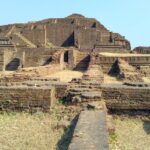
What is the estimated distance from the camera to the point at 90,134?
6391mm

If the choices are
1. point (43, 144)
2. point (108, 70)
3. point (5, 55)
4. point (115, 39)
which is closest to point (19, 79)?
point (43, 144)

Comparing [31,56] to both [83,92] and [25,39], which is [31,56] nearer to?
[25,39]

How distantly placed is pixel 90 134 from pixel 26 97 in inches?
129

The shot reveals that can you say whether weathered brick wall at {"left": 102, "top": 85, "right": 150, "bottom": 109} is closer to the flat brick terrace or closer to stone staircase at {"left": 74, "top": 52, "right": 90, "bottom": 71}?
the flat brick terrace

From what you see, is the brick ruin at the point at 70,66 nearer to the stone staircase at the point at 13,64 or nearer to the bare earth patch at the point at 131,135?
the stone staircase at the point at 13,64

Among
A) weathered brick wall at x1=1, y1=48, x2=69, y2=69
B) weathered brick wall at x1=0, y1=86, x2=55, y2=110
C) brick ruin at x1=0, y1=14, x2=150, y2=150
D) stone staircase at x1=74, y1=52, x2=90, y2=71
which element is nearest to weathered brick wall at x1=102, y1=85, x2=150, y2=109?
brick ruin at x1=0, y1=14, x2=150, y2=150

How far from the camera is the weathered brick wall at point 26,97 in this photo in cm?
926

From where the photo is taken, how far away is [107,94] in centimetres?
1002

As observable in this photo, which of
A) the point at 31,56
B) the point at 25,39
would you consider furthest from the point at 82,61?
the point at 25,39

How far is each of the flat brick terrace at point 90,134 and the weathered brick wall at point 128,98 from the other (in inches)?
68.9

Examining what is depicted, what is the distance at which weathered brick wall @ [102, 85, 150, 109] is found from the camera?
9727mm

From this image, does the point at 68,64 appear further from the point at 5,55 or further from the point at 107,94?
the point at 107,94

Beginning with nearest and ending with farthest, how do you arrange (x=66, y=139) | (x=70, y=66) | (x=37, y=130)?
(x=66, y=139) < (x=37, y=130) < (x=70, y=66)

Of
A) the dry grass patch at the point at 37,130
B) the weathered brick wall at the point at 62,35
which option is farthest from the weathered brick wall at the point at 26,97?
the weathered brick wall at the point at 62,35
